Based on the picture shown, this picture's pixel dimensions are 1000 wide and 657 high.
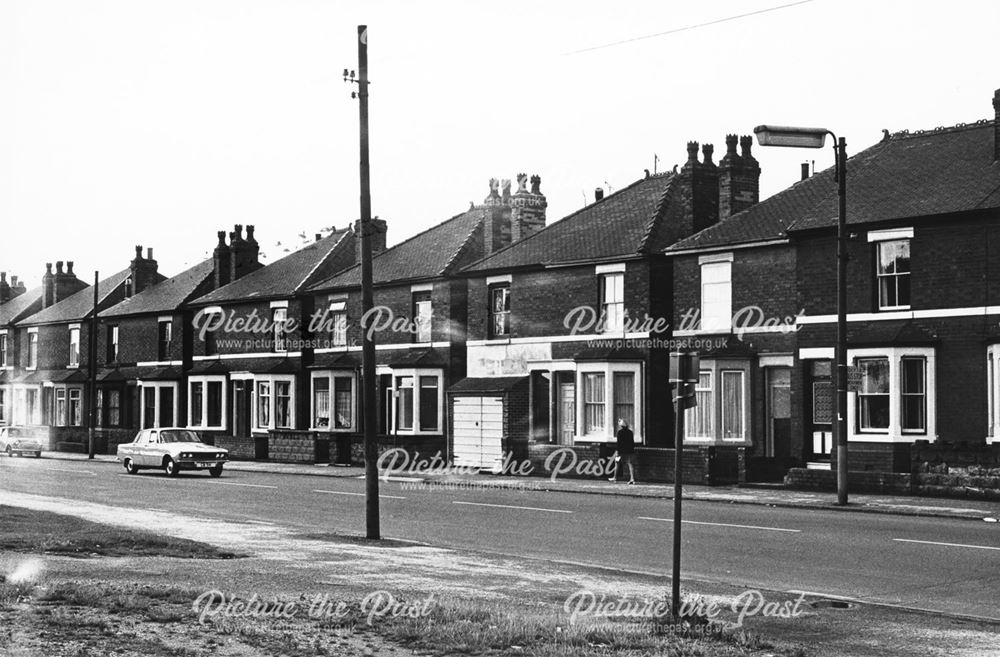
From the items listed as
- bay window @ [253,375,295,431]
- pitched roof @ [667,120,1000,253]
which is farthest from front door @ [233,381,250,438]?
pitched roof @ [667,120,1000,253]

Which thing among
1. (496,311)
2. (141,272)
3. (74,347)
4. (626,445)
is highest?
(141,272)

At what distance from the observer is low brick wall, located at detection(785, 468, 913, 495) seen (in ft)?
98.5

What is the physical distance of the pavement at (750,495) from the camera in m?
26.0

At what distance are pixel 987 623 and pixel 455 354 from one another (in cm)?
3418

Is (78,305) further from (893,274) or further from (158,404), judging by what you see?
(893,274)

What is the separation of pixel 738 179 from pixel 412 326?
14.3m

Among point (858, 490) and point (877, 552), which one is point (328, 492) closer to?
point (858, 490)

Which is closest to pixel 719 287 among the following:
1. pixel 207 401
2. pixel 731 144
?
pixel 731 144

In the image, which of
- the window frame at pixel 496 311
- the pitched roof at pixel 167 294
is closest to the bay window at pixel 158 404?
the pitched roof at pixel 167 294

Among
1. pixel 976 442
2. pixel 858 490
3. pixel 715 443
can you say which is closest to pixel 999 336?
pixel 976 442

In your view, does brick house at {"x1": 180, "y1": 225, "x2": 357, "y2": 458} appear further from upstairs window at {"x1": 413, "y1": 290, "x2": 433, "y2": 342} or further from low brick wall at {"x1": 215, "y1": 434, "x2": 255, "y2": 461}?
upstairs window at {"x1": 413, "y1": 290, "x2": 433, "y2": 342}

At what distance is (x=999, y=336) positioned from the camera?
Answer: 29.7m

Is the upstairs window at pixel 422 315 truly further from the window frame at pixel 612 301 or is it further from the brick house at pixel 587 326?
the window frame at pixel 612 301

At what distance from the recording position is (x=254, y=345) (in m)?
57.1
